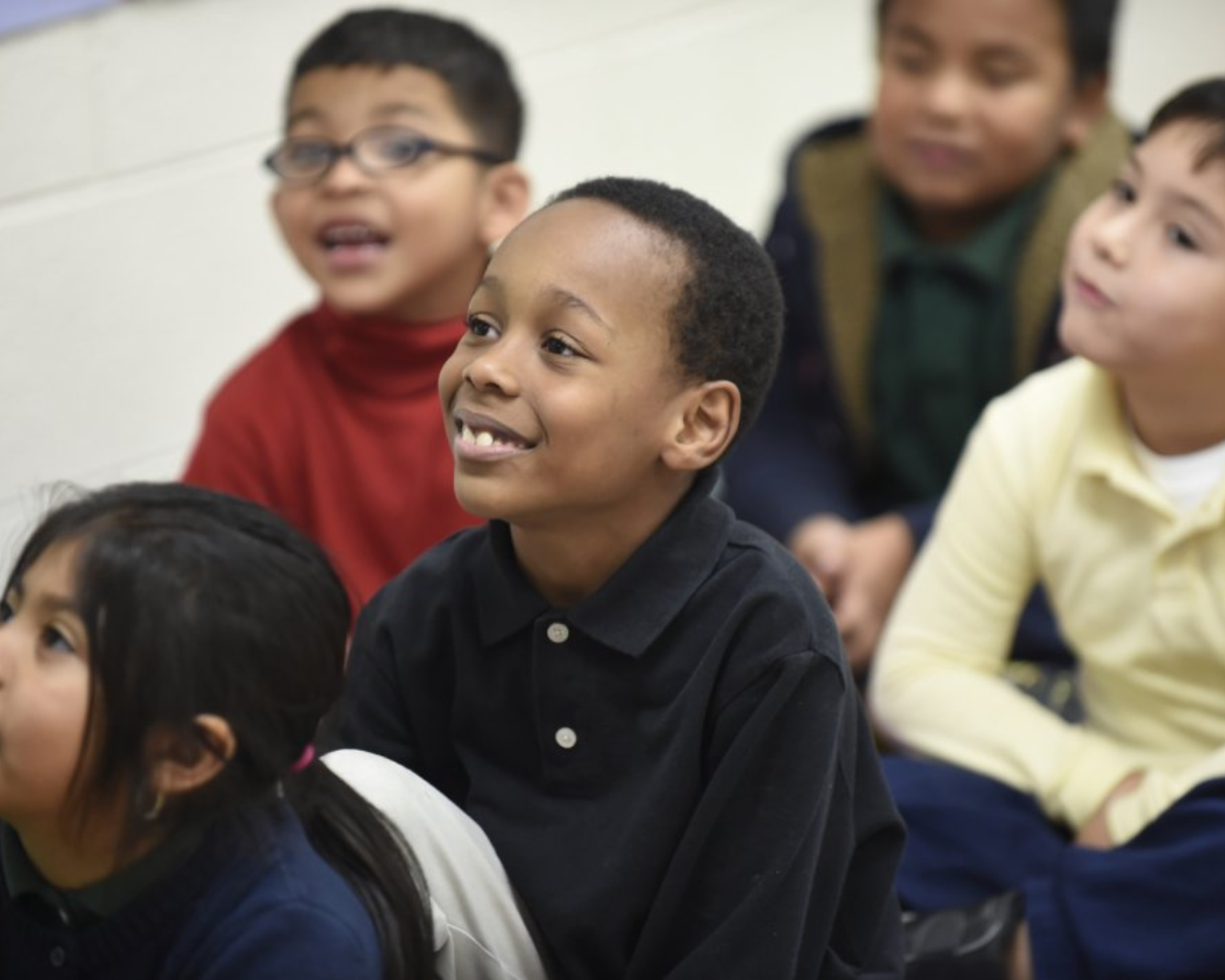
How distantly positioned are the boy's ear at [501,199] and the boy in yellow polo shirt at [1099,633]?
1.71 ft

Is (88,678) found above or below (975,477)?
above

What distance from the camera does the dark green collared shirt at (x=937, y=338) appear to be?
2.09 meters

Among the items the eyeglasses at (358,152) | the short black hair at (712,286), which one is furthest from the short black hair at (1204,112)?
the eyeglasses at (358,152)

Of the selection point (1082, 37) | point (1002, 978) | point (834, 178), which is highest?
point (1082, 37)

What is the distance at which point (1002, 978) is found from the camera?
5.06ft

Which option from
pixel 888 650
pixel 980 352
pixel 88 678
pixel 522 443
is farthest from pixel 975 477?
pixel 88 678

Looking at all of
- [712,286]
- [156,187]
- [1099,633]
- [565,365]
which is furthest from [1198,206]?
→ [156,187]

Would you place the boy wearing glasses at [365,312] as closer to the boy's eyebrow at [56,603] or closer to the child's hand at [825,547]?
the child's hand at [825,547]

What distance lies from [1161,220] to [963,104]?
0.54 metres

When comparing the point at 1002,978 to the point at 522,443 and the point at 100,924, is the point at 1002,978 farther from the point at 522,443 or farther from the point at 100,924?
the point at 100,924

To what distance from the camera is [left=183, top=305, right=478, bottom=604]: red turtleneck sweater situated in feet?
6.03

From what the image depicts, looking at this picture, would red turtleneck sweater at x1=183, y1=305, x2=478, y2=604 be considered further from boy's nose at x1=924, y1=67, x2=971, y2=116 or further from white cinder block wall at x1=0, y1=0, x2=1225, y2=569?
boy's nose at x1=924, y1=67, x2=971, y2=116

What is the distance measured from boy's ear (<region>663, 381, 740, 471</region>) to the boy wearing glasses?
21.7 inches

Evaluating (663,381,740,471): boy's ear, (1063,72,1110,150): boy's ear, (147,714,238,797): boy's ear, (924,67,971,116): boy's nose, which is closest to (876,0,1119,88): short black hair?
(1063,72,1110,150): boy's ear
